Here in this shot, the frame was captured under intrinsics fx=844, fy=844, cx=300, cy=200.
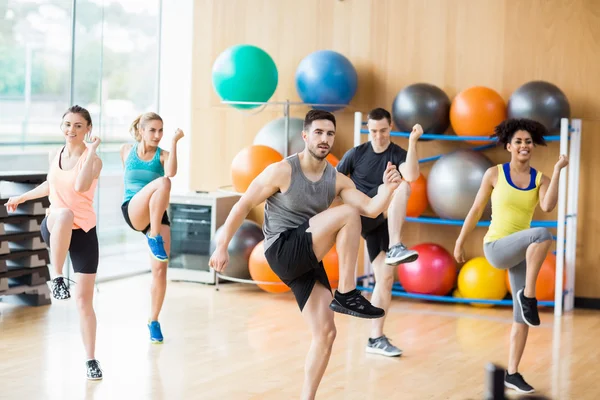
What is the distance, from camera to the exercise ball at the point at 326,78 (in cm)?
689

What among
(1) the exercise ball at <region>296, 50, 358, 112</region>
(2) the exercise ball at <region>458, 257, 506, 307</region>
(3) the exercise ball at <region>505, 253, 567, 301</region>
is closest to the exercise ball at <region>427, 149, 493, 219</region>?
(2) the exercise ball at <region>458, 257, 506, 307</region>

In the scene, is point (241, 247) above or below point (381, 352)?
above

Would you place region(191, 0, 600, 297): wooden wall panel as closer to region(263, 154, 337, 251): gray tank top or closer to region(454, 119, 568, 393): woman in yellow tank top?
region(454, 119, 568, 393): woman in yellow tank top

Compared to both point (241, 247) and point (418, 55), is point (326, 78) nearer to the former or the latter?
point (418, 55)

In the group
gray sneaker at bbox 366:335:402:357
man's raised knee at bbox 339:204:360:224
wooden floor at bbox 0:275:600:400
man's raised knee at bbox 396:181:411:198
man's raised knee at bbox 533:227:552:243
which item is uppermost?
man's raised knee at bbox 396:181:411:198

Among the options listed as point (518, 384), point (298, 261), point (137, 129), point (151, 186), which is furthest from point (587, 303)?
point (298, 261)

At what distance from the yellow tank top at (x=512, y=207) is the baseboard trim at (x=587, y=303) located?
108 inches

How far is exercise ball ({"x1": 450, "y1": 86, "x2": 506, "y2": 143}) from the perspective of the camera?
6410 millimetres

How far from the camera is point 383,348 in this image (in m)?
5.16

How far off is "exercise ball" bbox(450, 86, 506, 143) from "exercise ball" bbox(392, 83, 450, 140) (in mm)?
Result: 121

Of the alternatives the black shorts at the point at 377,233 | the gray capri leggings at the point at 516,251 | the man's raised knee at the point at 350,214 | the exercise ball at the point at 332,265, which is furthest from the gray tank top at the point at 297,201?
the exercise ball at the point at 332,265

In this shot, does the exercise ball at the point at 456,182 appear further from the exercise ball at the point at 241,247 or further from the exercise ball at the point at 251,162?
the exercise ball at the point at 241,247

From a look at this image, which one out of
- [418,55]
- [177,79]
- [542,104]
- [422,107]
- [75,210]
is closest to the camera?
[75,210]

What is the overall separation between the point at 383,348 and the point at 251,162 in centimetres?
219
